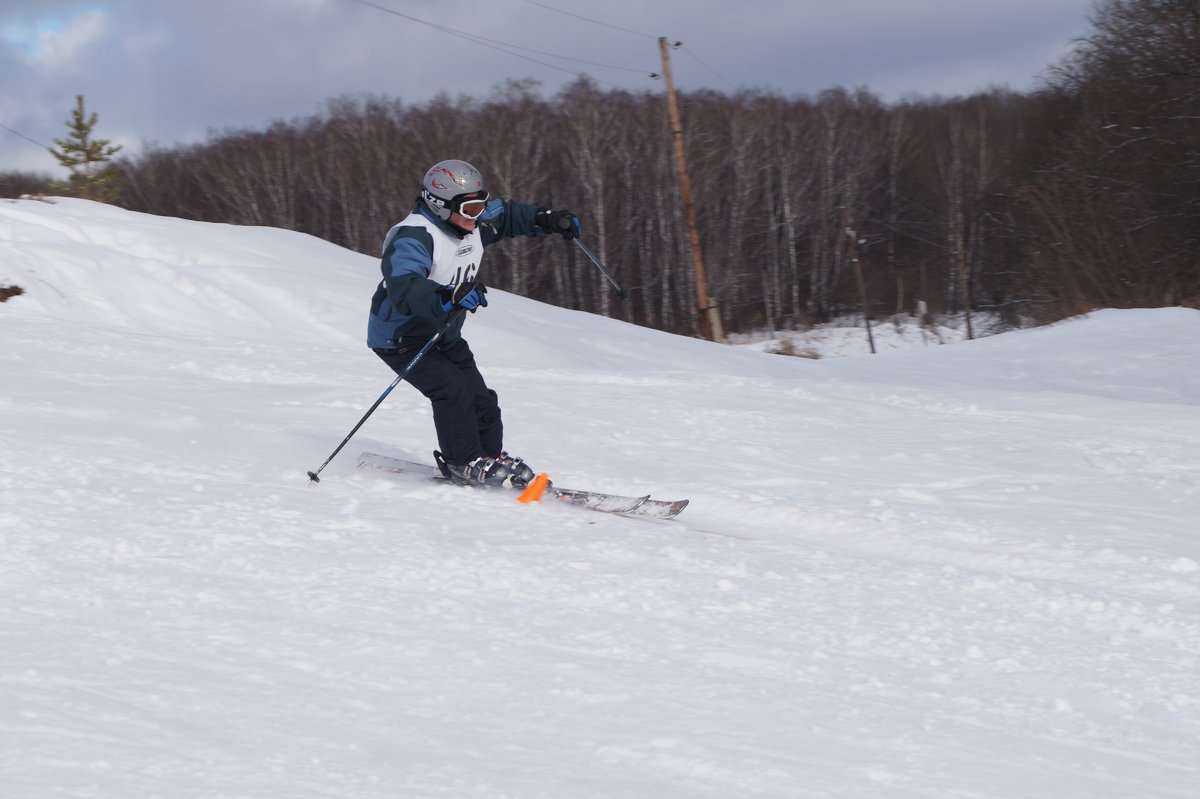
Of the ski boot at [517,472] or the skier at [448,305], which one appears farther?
the ski boot at [517,472]

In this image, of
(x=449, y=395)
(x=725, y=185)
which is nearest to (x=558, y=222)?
(x=449, y=395)

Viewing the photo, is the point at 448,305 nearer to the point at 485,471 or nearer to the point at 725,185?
the point at 485,471

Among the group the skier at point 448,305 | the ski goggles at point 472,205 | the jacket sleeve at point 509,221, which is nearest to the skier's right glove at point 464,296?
the skier at point 448,305

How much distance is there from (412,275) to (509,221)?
3.16ft

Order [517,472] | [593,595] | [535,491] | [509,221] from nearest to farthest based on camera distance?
[593,595]
[535,491]
[517,472]
[509,221]

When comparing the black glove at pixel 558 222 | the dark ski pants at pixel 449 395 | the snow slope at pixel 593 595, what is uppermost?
the black glove at pixel 558 222

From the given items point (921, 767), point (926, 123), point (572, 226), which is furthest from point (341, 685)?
point (926, 123)

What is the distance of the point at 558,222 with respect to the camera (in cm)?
534

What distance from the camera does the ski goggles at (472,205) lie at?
4859 millimetres

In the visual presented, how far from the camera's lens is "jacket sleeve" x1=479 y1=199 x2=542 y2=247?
212 inches

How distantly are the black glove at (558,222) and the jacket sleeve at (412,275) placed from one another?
774 mm

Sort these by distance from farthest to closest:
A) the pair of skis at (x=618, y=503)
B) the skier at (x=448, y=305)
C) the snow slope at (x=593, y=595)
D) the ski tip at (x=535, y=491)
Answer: the ski tip at (x=535, y=491)
the pair of skis at (x=618, y=503)
the skier at (x=448, y=305)
the snow slope at (x=593, y=595)

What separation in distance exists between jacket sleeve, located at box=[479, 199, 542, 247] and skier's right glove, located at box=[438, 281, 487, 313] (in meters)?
0.77

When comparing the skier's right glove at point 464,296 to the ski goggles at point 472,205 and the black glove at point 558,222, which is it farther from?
the black glove at point 558,222
